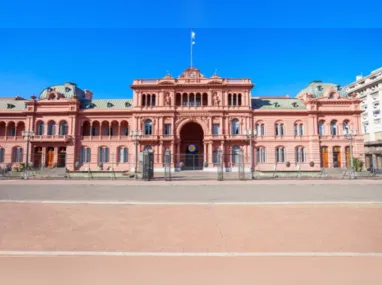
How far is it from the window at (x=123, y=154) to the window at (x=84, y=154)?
18.5 ft

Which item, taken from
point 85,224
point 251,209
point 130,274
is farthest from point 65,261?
point 251,209

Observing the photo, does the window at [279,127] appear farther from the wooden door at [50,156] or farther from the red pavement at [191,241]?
the wooden door at [50,156]

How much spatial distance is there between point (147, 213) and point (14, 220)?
4207 mm

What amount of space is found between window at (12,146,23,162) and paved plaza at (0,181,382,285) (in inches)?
1537

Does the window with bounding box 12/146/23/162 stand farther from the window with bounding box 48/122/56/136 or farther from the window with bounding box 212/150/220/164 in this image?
the window with bounding box 212/150/220/164

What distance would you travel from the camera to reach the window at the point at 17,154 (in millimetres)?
40219

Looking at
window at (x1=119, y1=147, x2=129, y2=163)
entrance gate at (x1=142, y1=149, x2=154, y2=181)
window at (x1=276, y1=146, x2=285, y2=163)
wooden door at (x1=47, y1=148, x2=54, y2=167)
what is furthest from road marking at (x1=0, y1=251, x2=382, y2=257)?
wooden door at (x1=47, y1=148, x2=54, y2=167)

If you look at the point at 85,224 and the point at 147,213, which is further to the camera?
the point at 147,213

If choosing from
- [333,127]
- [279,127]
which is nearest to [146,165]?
[279,127]

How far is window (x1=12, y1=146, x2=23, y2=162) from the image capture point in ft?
132

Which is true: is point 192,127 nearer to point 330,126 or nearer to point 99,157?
point 99,157

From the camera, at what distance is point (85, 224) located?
6887 mm

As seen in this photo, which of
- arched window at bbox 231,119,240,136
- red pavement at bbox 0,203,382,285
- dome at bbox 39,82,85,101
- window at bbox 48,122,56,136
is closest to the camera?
red pavement at bbox 0,203,382,285

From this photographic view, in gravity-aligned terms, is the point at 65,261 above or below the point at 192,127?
below
